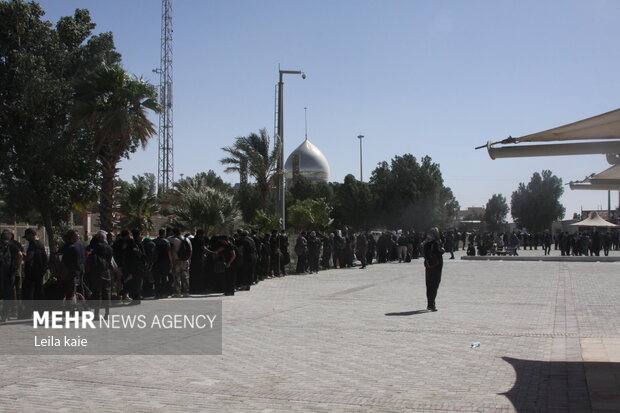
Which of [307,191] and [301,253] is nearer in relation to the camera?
[301,253]

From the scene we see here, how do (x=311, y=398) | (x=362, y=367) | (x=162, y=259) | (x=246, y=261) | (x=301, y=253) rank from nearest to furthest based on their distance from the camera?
1. (x=311, y=398)
2. (x=362, y=367)
3. (x=162, y=259)
4. (x=246, y=261)
5. (x=301, y=253)

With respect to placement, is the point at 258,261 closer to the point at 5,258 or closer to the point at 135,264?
the point at 135,264

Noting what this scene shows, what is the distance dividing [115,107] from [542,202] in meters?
Result: 70.4

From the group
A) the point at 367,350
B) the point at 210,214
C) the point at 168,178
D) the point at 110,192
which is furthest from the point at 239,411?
the point at 168,178

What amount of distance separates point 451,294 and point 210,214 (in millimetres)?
12997

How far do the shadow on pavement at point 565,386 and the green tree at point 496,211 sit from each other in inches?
3633

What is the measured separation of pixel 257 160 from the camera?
1385 inches

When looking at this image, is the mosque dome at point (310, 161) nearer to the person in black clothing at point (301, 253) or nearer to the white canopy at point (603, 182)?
the person in black clothing at point (301, 253)

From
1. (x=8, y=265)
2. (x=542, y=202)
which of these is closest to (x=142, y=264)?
(x=8, y=265)

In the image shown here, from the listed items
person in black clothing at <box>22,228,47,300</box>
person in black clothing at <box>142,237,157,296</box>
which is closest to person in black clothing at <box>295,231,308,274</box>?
person in black clothing at <box>142,237,157,296</box>

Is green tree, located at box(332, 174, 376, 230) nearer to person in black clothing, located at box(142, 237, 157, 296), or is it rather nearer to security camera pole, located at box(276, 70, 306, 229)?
security camera pole, located at box(276, 70, 306, 229)

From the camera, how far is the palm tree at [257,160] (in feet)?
116

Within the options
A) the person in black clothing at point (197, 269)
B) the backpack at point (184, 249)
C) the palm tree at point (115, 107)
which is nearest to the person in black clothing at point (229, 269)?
the person in black clothing at point (197, 269)

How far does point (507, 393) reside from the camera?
6723 millimetres
